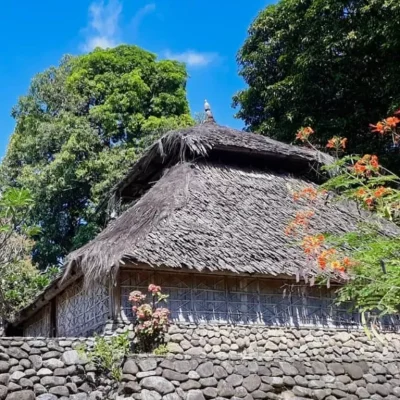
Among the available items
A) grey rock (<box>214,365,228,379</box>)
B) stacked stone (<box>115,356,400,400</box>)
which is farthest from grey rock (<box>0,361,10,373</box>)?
grey rock (<box>214,365,228,379</box>)

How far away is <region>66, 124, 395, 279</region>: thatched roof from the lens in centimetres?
945

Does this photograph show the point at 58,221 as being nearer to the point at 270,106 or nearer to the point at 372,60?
the point at 270,106

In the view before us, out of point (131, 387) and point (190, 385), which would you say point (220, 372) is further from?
point (131, 387)

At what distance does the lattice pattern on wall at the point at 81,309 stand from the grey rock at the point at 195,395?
2510 millimetres

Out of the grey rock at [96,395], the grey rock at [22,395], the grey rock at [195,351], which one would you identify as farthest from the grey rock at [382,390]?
the grey rock at [22,395]

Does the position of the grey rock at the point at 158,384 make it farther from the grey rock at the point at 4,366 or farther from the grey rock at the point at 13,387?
the grey rock at the point at 4,366

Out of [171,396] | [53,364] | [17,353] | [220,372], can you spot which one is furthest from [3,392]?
Result: [220,372]

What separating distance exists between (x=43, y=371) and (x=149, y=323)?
1.86 metres

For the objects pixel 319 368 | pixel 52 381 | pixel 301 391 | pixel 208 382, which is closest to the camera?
pixel 52 381

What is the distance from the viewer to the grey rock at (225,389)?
25.6 ft

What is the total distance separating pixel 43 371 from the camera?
25.0 feet

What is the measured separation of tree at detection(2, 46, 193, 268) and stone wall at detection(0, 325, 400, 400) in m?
11.5

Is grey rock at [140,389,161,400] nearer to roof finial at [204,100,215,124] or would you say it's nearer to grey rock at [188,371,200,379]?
grey rock at [188,371,200,379]

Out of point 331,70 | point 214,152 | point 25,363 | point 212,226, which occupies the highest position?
point 331,70
